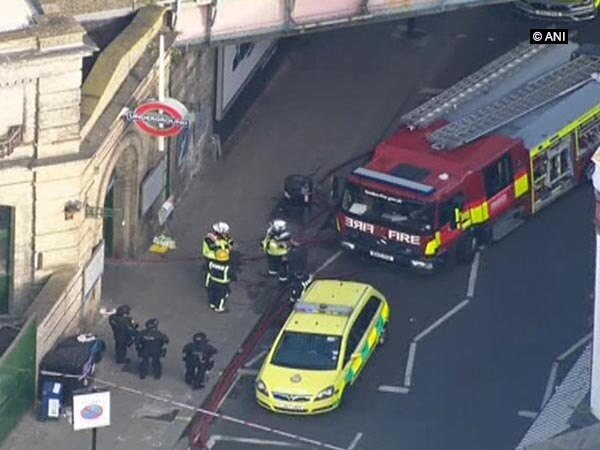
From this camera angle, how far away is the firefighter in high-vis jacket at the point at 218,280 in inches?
2408

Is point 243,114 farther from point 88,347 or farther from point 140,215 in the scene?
point 88,347

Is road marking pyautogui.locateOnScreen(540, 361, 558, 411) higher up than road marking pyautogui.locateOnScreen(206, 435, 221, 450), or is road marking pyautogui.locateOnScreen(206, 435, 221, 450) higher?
road marking pyautogui.locateOnScreen(540, 361, 558, 411)

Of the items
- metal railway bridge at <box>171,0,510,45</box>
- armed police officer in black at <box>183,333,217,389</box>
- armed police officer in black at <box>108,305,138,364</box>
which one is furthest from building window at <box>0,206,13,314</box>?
metal railway bridge at <box>171,0,510,45</box>

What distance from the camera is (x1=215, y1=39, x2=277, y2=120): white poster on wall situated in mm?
68062

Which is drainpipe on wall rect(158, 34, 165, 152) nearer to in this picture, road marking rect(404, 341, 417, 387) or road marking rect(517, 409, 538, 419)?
road marking rect(404, 341, 417, 387)

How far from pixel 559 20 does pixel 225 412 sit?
70.0 feet

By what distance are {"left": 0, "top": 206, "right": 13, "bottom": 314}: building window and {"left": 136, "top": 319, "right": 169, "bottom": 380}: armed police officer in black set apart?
2.71 meters

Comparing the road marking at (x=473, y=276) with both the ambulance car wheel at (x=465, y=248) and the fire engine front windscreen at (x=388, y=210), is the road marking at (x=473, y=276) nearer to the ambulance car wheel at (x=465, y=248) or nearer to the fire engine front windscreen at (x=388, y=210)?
the ambulance car wheel at (x=465, y=248)

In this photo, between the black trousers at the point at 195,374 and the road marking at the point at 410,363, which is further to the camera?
the road marking at the point at 410,363

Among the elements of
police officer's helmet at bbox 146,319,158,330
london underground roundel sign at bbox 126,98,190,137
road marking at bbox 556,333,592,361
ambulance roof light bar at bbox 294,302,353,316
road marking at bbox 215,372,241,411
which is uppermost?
london underground roundel sign at bbox 126,98,190,137

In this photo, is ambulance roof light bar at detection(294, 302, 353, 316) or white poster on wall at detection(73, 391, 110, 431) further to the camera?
ambulance roof light bar at detection(294, 302, 353, 316)

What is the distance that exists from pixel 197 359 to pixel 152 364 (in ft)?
3.87

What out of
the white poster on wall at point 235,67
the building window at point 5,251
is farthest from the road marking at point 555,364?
the white poster on wall at point 235,67

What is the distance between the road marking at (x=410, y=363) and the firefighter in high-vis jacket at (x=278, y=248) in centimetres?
357
